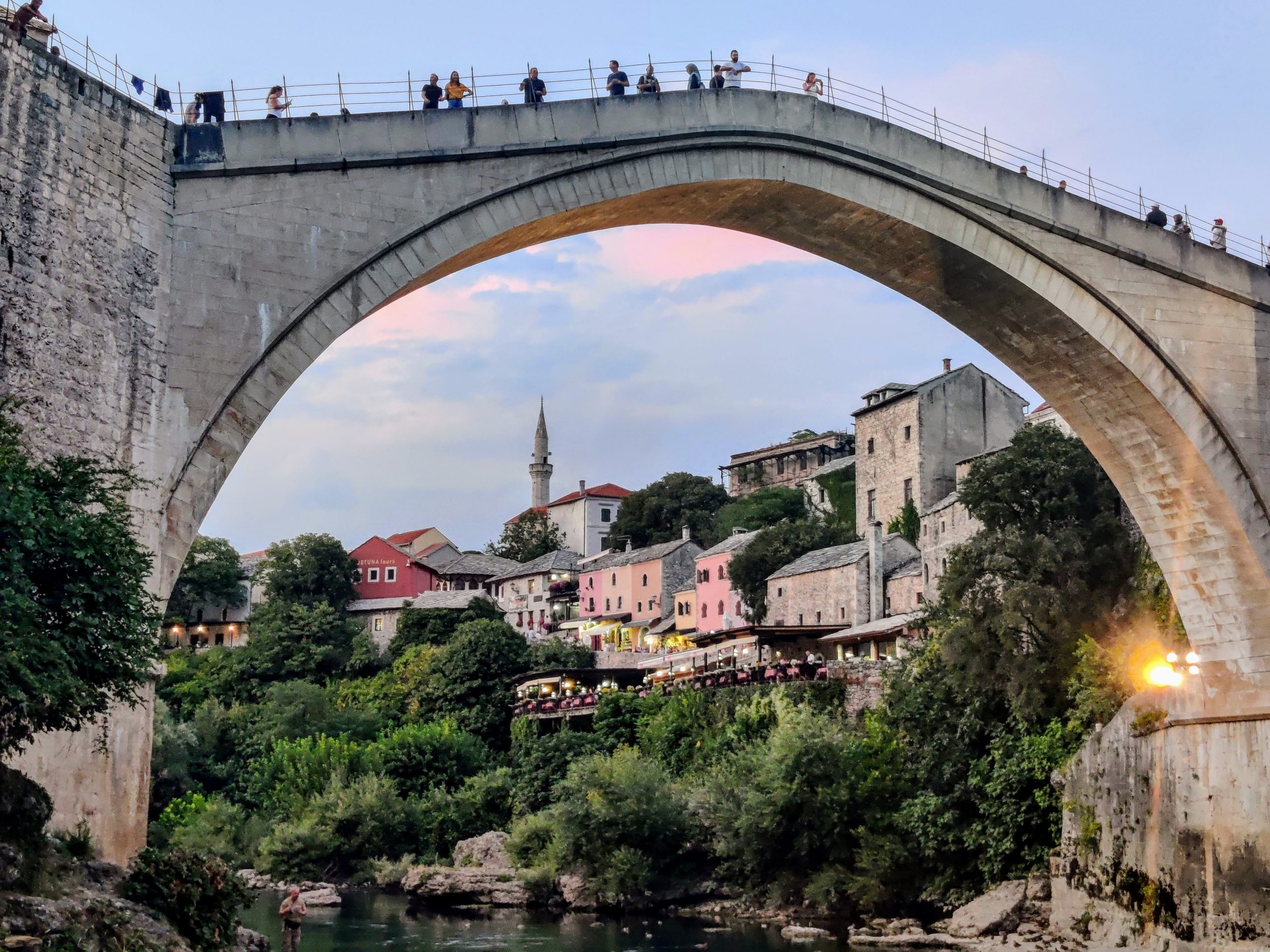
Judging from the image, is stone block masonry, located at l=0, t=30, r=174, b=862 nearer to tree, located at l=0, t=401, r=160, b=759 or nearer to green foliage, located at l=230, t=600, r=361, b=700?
tree, located at l=0, t=401, r=160, b=759

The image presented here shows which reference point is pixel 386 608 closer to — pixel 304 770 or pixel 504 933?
pixel 304 770

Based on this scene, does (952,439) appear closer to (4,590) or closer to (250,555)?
(4,590)

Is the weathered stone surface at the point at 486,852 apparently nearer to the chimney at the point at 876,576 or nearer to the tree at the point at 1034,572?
the tree at the point at 1034,572

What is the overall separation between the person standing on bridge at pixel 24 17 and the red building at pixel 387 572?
166 ft

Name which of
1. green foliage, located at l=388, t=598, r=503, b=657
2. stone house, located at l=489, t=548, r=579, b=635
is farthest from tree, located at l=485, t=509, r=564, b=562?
green foliage, located at l=388, t=598, r=503, b=657

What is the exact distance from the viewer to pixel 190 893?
1079 cm

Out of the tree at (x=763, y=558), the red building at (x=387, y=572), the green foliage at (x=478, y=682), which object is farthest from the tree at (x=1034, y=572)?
the red building at (x=387, y=572)

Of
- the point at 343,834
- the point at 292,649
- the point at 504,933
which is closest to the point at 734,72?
the point at 504,933

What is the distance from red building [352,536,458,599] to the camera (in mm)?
61656

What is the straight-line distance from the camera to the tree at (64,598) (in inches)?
362

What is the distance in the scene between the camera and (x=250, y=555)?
80125mm

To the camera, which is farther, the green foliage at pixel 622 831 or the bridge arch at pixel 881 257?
the green foliage at pixel 622 831

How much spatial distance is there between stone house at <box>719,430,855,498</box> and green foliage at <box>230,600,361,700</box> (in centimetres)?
2015

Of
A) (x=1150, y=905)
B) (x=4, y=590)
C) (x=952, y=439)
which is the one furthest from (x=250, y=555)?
(x=4, y=590)
